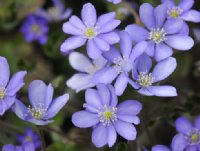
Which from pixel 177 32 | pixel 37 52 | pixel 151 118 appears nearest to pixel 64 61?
pixel 37 52

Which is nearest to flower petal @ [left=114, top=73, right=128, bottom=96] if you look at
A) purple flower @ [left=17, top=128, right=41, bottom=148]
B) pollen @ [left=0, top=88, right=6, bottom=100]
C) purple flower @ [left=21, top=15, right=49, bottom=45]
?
pollen @ [left=0, top=88, right=6, bottom=100]

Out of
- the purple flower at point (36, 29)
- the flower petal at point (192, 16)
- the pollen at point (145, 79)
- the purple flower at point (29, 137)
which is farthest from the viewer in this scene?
the purple flower at point (36, 29)

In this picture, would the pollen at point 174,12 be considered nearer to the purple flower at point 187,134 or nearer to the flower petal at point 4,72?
the purple flower at point 187,134

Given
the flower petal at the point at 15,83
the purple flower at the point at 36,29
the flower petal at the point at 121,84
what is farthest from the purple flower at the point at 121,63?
the purple flower at the point at 36,29

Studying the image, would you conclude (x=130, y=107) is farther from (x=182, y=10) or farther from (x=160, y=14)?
(x=182, y=10)

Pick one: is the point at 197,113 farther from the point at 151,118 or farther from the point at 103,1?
the point at 103,1

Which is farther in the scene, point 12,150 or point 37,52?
point 37,52

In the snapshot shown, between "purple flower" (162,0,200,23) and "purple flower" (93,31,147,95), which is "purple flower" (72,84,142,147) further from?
"purple flower" (162,0,200,23)
